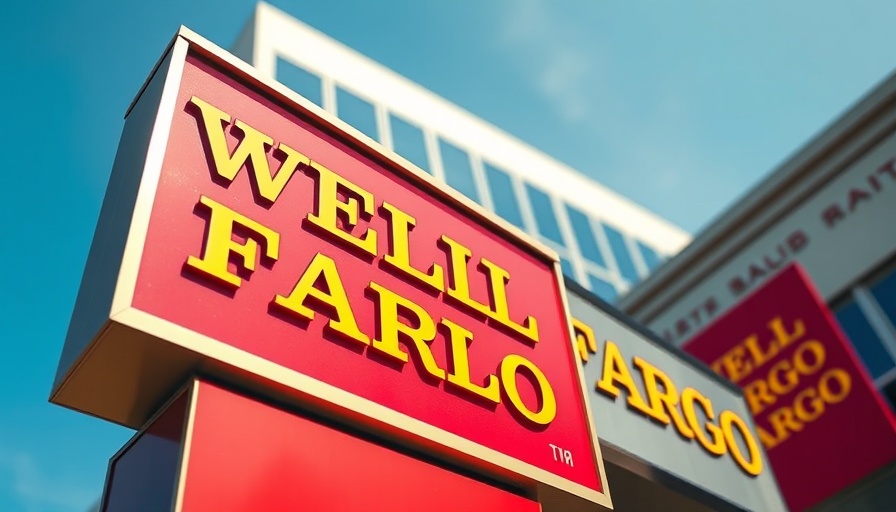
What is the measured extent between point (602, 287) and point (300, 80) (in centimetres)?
1067

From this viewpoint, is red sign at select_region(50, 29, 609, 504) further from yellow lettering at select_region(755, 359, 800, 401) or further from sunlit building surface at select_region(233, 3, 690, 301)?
sunlit building surface at select_region(233, 3, 690, 301)

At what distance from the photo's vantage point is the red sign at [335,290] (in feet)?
9.33

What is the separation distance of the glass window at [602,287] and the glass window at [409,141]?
6282mm

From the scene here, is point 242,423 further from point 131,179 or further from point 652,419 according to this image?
point 652,419

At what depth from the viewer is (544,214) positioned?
2139 centimetres

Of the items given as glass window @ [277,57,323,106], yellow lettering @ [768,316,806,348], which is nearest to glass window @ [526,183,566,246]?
glass window @ [277,57,323,106]

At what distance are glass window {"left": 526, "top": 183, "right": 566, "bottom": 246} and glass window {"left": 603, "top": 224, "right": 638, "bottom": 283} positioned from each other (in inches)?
108

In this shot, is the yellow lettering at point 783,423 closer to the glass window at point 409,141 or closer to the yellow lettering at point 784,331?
the yellow lettering at point 784,331

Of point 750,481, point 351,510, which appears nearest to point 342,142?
point 351,510

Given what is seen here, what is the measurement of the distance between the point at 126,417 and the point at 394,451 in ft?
3.39

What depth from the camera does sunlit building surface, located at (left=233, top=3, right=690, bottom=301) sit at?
15.4m

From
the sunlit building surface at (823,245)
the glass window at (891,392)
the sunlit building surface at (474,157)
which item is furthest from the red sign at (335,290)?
the sunlit building surface at (823,245)

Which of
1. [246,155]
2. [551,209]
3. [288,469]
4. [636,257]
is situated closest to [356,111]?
[551,209]

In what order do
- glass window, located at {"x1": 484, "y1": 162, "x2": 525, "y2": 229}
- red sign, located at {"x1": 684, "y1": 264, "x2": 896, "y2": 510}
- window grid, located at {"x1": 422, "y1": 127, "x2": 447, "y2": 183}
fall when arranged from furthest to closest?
glass window, located at {"x1": 484, "y1": 162, "x2": 525, "y2": 229}
window grid, located at {"x1": 422, "y1": 127, "x2": 447, "y2": 183}
red sign, located at {"x1": 684, "y1": 264, "x2": 896, "y2": 510}
